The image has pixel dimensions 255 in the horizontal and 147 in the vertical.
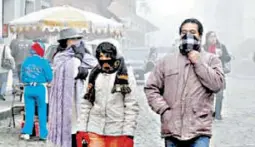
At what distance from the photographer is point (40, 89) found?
9906mm

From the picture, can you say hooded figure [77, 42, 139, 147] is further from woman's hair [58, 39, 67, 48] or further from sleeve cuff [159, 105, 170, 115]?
woman's hair [58, 39, 67, 48]

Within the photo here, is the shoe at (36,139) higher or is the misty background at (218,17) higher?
the misty background at (218,17)

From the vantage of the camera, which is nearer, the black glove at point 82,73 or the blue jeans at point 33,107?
the black glove at point 82,73

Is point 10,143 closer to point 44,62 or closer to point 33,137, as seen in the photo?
point 33,137

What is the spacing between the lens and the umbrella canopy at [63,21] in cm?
1507

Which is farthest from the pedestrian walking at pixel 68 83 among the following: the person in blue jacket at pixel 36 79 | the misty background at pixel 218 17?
the misty background at pixel 218 17

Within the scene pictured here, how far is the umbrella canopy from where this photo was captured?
1507cm

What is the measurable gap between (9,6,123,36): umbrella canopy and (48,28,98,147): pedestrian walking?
24.8ft

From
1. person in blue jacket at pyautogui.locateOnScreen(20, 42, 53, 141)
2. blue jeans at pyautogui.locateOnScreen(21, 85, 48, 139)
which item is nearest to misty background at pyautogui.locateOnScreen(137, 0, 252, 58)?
blue jeans at pyautogui.locateOnScreen(21, 85, 48, 139)

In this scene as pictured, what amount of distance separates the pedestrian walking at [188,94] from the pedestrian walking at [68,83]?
6.57ft

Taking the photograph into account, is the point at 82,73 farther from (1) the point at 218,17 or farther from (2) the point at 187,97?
(1) the point at 218,17

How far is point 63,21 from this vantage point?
49.4 ft

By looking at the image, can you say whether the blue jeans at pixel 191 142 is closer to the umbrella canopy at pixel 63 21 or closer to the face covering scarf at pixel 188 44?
the face covering scarf at pixel 188 44

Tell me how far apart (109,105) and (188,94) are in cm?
88
